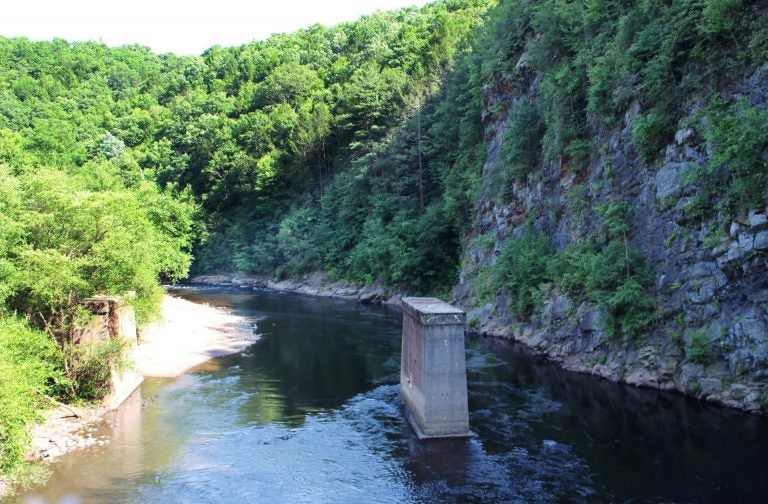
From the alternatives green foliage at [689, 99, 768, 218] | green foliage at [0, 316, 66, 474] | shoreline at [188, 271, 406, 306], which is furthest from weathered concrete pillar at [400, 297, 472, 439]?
shoreline at [188, 271, 406, 306]

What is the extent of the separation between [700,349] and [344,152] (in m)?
58.4

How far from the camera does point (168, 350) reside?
37.3 metres

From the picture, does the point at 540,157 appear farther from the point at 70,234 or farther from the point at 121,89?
the point at 121,89

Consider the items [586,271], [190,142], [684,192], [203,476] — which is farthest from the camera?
[190,142]

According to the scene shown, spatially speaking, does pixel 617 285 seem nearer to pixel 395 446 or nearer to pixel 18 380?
pixel 395 446

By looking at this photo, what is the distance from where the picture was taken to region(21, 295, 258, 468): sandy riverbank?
21.6m

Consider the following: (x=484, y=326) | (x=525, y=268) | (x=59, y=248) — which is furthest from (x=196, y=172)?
(x=59, y=248)

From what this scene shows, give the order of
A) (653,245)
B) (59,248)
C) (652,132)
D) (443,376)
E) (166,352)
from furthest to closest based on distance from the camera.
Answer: (166,352), (652,132), (653,245), (59,248), (443,376)

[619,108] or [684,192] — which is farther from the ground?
[619,108]

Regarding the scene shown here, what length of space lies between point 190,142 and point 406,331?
273ft

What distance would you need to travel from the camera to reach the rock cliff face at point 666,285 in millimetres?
23469

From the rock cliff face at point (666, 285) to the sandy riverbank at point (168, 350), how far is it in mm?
16652

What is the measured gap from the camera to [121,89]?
131500mm

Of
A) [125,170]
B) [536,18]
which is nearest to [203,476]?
[536,18]
